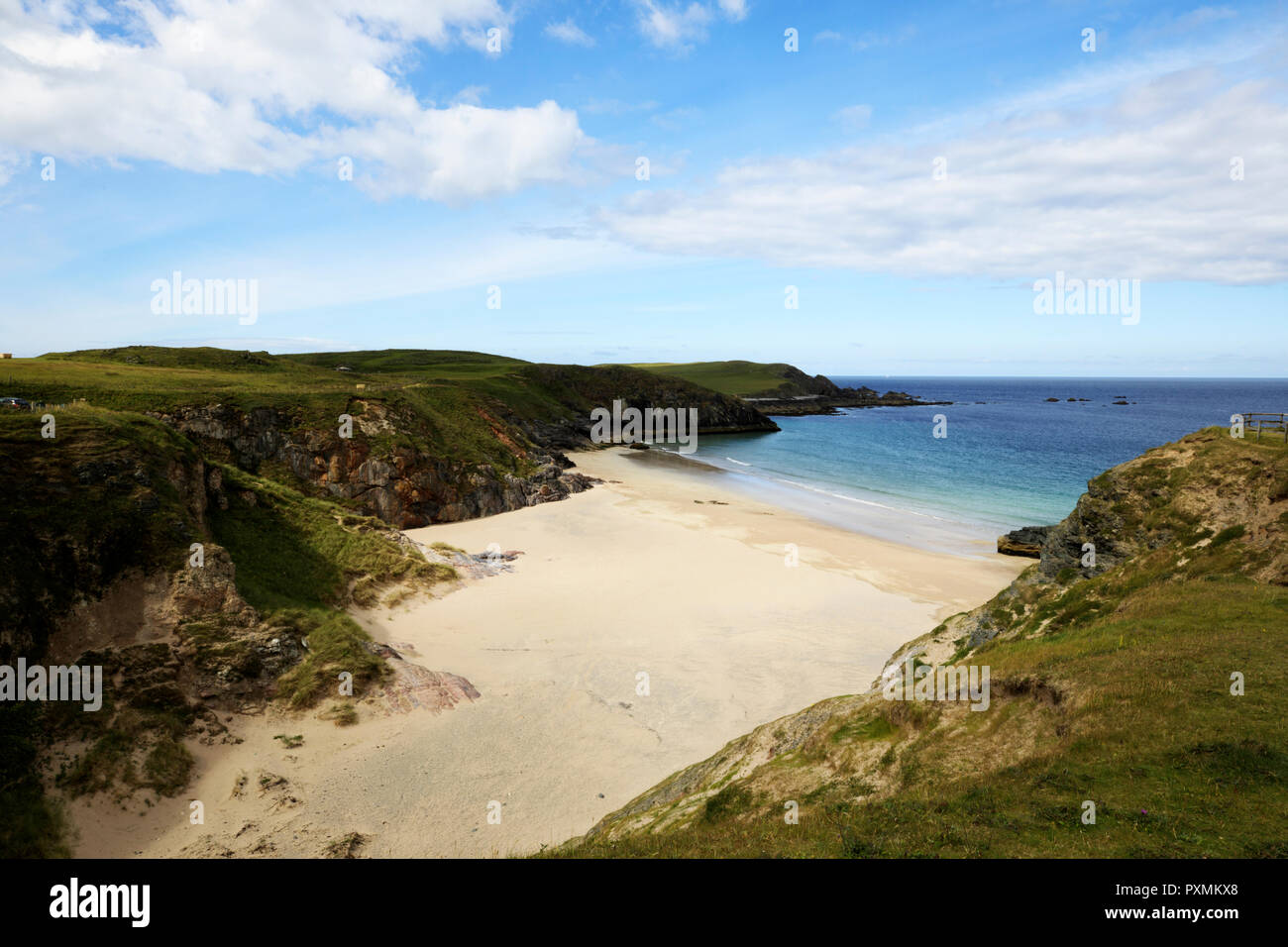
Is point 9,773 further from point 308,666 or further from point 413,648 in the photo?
point 413,648

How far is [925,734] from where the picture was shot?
492 inches

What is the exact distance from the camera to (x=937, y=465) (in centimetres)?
8812

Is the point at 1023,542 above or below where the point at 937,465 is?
below

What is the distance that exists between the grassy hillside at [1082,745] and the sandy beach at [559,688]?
3.59 metres

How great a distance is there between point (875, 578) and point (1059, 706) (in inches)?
1038

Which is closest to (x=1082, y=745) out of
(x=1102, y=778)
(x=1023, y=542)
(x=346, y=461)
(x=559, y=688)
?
(x=1102, y=778)

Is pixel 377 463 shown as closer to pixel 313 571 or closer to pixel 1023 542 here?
pixel 313 571

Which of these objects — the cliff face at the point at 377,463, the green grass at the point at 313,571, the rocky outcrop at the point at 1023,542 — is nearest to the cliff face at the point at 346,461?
the cliff face at the point at 377,463

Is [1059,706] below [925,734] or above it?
above

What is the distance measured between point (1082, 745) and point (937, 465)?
85309mm

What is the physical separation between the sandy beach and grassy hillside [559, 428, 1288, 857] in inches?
142

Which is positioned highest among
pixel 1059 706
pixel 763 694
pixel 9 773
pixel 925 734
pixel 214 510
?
pixel 214 510

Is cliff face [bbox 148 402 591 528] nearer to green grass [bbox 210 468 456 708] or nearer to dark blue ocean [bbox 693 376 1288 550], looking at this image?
green grass [bbox 210 468 456 708]
